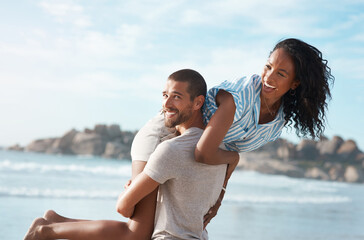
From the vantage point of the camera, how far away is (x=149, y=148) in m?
2.57

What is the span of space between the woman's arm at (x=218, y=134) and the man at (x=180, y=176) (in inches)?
2.3

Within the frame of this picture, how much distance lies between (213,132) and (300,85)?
33.0 inches

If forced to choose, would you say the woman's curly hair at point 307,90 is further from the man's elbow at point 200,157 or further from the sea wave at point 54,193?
the sea wave at point 54,193

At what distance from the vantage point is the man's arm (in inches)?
91.8

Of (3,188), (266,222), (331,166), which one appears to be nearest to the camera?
(266,222)

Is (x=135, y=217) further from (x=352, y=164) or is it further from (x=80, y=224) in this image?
(x=352, y=164)

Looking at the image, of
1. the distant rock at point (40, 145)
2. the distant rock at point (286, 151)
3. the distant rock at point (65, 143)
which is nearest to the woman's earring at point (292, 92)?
the distant rock at point (286, 151)

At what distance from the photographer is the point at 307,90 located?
2889mm

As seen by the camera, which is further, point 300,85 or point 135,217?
point 300,85

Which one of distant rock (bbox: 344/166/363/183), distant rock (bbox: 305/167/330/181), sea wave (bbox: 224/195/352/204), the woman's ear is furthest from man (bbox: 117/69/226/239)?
distant rock (bbox: 344/166/363/183)

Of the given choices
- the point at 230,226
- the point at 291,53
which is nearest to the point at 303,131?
the point at 291,53

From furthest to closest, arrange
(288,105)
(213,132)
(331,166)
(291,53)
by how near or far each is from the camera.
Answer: (331,166) < (288,105) < (291,53) < (213,132)

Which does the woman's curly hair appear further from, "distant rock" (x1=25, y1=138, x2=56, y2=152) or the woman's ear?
"distant rock" (x1=25, y1=138, x2=56, y2=152)

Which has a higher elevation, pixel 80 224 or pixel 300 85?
pixel 300 85
